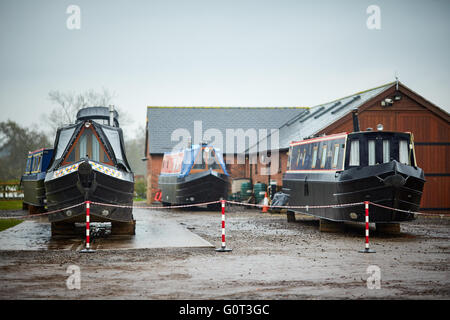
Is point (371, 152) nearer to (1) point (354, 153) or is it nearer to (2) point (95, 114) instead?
(1) point (354, 153)

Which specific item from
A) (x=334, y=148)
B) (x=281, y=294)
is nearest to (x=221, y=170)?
(x=334, y=148)

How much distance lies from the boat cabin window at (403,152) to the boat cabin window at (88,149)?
804cm

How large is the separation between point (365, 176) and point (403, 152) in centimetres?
196

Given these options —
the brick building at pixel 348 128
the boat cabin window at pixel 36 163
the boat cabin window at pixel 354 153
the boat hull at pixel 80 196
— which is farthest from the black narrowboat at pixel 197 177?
the boat hull at pixel 80 196

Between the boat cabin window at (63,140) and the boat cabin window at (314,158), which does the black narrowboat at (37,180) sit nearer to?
the boat cabin window at (63,140)

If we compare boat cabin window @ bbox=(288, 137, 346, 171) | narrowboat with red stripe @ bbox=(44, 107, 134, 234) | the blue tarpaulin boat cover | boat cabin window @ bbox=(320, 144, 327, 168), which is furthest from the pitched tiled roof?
narrowboat with red stripe @ bbox=(44, 107, 134, 234)

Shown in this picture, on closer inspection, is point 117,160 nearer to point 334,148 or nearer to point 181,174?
point 334,148

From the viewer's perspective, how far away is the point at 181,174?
95.3ft

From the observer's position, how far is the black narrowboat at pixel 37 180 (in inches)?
951

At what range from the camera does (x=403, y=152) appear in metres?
16.4

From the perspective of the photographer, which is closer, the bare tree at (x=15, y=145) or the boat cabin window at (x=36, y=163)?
the boat cabin window at (x=36, y=163)

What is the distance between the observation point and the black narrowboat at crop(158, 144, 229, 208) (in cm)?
2831

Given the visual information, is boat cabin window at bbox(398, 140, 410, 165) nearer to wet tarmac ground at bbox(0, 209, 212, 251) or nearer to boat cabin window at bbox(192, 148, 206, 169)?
wet tarmac ground at bbox(0, 209, 212, 251)
